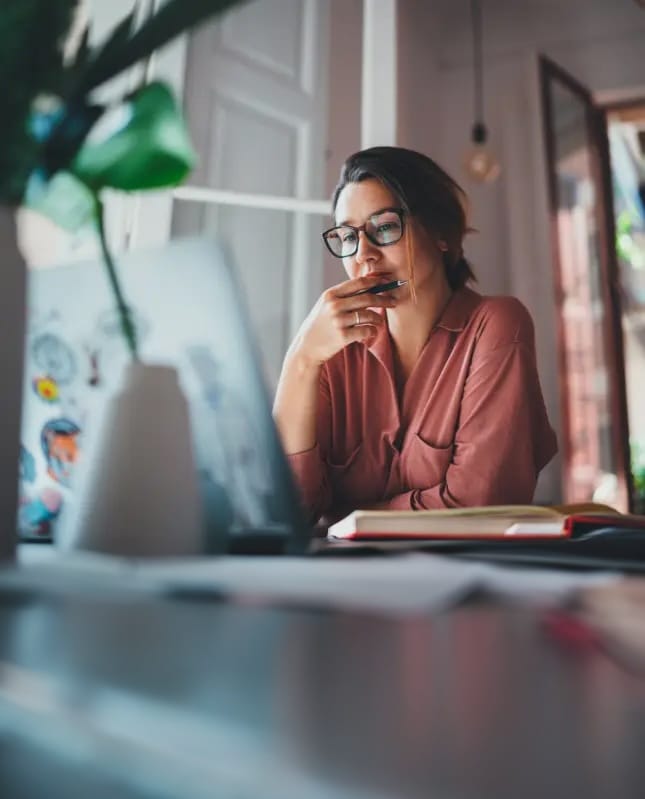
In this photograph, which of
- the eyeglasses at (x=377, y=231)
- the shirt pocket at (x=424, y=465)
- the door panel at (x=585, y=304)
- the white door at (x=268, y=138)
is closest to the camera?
the shirt pocket at (x=424, y=465)

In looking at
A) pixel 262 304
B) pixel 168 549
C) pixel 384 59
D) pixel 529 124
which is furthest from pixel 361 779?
pixel 529 124

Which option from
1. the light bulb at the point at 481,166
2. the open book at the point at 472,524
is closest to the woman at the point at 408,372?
the open book at the point at 472,524

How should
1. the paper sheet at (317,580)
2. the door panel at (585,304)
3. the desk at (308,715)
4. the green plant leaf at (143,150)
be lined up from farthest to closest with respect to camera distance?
the door panel at (585,304) → the green plant leaf at (143,150) → the paper sheet at (317,580) → the desk at (308,715)

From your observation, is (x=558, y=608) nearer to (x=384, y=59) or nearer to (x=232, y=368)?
(x=232, y=368)

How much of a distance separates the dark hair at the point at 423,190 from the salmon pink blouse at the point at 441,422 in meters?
0.10

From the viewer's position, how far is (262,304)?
149cm

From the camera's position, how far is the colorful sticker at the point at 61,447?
335mm

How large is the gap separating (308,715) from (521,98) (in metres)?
3.05

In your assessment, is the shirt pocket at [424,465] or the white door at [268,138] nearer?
the shirt pocket at [424,465]

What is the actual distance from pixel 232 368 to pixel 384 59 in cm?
152

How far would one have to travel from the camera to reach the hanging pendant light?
2378mm

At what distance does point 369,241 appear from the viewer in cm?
106

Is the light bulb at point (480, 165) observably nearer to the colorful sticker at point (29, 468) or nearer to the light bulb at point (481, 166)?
the light bulb at point (481, 166)

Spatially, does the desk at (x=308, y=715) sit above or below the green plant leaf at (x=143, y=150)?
below
